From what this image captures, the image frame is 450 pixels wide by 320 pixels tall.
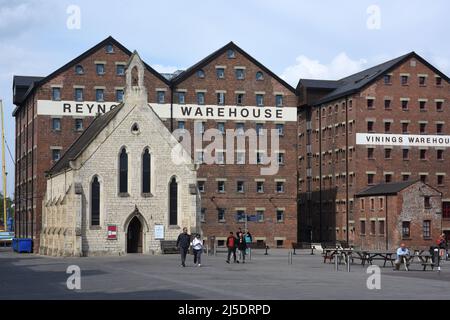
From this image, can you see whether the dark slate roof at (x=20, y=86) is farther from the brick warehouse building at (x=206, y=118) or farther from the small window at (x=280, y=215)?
the small window at (x=280, y=215)

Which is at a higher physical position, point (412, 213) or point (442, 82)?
point (442, 82)

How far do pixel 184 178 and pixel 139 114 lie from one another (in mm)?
5410

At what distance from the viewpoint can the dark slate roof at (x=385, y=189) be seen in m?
83.6

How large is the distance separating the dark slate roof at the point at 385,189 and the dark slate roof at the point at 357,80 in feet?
30.6

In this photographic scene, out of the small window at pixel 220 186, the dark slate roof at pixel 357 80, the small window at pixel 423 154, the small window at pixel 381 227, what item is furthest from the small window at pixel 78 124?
the small window at pixel 423 154

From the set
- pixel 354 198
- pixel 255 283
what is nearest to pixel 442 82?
pixel 354 198

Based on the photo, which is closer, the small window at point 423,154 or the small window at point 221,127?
the small window at point 221,127

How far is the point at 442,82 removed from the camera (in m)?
94.2

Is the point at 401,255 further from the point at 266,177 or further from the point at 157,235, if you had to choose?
the point at 266,177

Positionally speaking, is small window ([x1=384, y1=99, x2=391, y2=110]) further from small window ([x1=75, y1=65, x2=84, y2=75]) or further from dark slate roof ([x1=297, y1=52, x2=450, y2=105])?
small window ([x1=75, y1=65, x2=84, y2=75])

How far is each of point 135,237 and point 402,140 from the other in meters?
35.8

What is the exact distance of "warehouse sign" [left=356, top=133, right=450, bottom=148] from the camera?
91.8 m

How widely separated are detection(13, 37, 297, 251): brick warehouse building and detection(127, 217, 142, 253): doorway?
1955 cm
